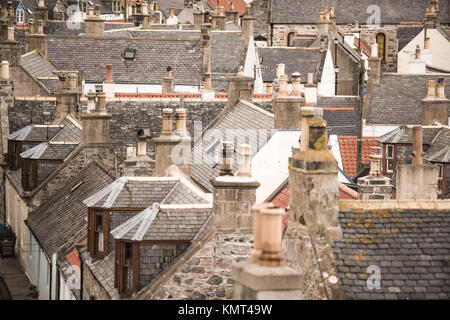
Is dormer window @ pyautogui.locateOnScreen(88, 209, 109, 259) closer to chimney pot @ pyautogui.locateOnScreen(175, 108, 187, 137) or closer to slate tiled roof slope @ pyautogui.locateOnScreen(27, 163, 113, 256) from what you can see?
slate tiled roof slope @ pyautogui.locateOnScreen(27, 163, 113, 256)

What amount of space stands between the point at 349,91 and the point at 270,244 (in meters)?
57.5

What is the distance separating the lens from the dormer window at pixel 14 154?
42.4 metres

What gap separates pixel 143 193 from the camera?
86.6ft

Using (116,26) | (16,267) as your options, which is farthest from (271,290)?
(116,26)

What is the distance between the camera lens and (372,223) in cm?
1958

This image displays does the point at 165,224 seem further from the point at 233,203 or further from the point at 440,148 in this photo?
the point at 440,148

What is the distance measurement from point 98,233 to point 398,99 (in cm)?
3113

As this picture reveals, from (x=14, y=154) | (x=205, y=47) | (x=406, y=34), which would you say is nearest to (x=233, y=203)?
(x=14, y=154)

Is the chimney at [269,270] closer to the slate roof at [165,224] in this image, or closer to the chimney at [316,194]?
the chimney at [316,194]

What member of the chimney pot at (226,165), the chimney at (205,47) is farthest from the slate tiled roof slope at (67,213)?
the chimney at (205,47)

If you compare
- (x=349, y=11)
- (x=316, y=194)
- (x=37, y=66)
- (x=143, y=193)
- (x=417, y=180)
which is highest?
(x=349, y=11)

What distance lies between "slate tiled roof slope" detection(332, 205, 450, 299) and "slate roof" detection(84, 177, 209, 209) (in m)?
6.81

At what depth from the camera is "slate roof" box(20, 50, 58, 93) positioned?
199 ft

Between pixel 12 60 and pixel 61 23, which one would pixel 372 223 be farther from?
pixel 61 23
